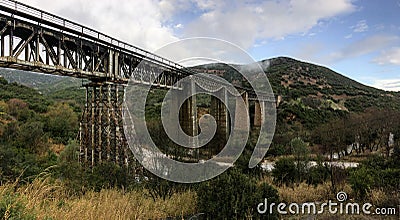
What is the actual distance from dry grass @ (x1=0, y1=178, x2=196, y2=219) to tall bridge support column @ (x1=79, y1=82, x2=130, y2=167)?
33.2 ft

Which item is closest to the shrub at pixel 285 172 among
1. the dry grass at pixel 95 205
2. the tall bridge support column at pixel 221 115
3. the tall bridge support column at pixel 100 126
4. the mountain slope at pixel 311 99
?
the dry grass at pixel 95 205

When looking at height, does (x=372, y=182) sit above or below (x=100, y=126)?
below

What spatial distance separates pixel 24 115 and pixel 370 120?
38314 millimetres

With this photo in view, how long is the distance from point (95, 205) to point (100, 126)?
12077 millimetres

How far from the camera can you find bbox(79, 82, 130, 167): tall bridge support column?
1669cm

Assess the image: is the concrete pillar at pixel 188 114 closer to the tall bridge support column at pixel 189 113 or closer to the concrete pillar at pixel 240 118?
the tall bridge support column at pixel 189 113

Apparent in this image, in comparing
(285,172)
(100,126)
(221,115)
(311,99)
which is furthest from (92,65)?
(311,99)

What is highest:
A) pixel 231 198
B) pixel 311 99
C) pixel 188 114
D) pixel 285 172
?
pixel 311 99

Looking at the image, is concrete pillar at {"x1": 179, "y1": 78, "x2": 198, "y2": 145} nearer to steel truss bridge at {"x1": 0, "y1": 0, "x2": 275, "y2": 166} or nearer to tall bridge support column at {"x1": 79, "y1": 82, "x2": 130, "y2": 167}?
steel truss bridge at {"x1": 0, "y1": 0, "x2": 275, "y2": 166}

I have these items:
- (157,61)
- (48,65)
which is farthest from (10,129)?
(48,65)

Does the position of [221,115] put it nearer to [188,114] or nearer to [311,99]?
[188,114]

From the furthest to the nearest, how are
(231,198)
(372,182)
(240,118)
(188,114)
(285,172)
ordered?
(240,118) < (188,114) < (285,172) < (372,182) < (231,198)

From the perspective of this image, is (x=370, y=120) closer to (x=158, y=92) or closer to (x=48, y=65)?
(x=158, y=92)

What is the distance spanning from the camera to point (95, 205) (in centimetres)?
520
